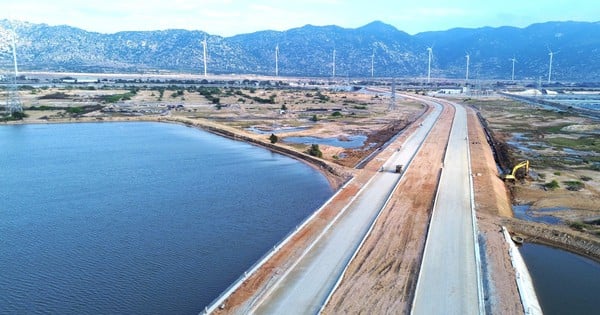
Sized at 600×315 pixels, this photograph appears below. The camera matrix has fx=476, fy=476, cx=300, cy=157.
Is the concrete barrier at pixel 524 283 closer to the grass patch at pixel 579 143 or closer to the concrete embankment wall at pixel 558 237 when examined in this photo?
the concrete embankment wall at pixel 558 237

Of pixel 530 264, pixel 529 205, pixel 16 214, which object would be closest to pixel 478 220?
pixel 530 264

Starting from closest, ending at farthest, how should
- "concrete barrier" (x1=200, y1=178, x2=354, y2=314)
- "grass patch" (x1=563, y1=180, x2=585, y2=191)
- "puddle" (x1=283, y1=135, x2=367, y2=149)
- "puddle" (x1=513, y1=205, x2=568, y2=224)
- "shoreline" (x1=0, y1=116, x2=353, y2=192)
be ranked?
1. "concrete barrier" (x1=200, y1=178, x2=354, y2=314)
2. "puddle" (x1=513, y1=205, x2=568, y2=224)
3. "grass patch" (x1=563, y1=180, x2=585, y2=191)
4. "shoreline" (x1=0, y1=116, x2=353, y2=192)
5. "puddle" (x1=283, y1=135, x2=367, y2=149)

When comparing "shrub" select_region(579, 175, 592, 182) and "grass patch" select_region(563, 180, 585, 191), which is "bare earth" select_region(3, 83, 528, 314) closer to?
"grass patch" select_region(563, 180, 585, 191)

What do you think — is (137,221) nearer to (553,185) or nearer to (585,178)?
(553,185)

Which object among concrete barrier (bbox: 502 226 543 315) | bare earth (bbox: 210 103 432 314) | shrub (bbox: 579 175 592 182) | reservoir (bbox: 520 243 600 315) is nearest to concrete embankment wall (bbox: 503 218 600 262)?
reservoir (bbox: 520 243 600 315)

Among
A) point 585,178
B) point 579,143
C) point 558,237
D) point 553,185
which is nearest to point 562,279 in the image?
point 558,237

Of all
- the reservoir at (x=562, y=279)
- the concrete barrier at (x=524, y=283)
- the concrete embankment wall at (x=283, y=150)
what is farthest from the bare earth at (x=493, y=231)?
the concrete embankment wall at (x=283, y=150)
